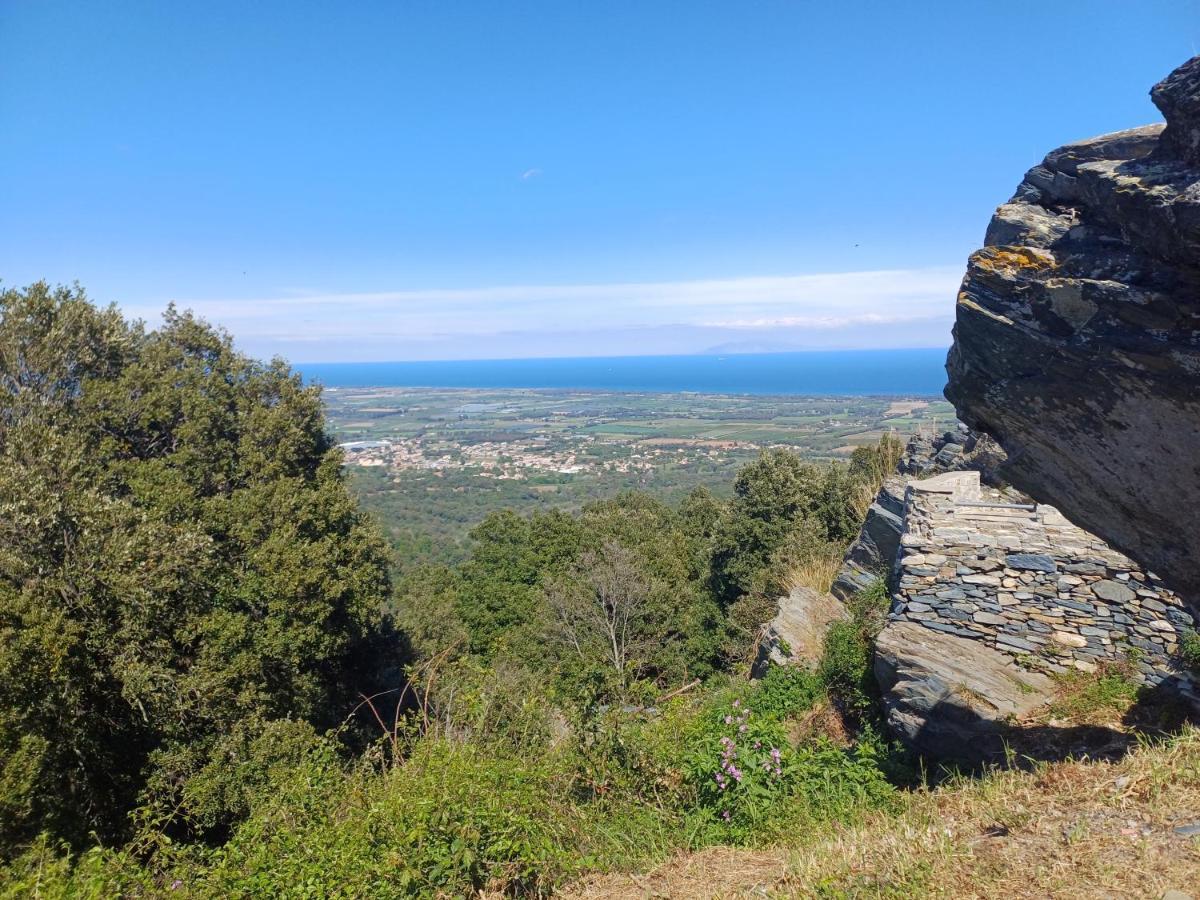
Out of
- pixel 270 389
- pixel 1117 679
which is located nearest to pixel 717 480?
pixel 270 389

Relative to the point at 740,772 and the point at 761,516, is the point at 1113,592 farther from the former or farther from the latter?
the point at 761,516

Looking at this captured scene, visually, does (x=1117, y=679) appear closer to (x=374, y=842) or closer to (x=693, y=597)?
(x=374, y=842)

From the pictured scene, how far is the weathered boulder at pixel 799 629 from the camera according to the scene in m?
8.23

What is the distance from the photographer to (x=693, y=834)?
445 centimetres

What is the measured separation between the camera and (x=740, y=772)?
4.71 m

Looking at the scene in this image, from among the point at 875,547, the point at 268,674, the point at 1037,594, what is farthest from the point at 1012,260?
the point at 268,674

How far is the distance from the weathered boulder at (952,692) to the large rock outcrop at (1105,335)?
199 cm

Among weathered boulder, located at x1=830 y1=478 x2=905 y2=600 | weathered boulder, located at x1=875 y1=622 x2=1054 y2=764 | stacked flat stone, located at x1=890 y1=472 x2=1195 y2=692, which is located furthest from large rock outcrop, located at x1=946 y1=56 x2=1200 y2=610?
weathered boulder, located at x1=830 y1=478 x2=905 y2=600

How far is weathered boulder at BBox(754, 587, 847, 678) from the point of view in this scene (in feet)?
27.0

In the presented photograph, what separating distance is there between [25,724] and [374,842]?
485cm

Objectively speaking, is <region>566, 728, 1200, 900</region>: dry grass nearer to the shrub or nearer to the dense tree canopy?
the shrub

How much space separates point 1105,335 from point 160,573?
10.1 meters

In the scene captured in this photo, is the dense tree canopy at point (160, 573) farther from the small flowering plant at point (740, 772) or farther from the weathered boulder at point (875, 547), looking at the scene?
the weathered boulder at point (875, 547)

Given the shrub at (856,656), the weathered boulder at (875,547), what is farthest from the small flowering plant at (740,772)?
the weathered boulder at (875,547)
